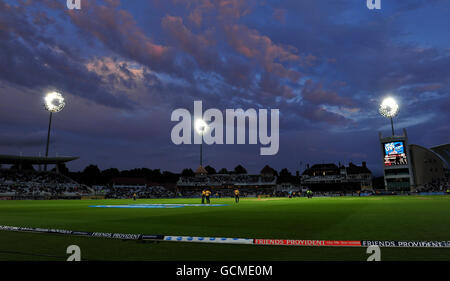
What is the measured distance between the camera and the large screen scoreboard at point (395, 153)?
80.5m

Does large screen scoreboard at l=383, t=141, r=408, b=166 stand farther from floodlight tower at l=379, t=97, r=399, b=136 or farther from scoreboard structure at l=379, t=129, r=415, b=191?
floodlight tower at l=379, t=97, r=399, b=136

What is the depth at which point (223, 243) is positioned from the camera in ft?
23.3

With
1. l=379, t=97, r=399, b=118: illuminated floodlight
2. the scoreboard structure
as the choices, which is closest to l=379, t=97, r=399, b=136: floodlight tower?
l=379, t=97, r=399, b=118: illuminated floodlight

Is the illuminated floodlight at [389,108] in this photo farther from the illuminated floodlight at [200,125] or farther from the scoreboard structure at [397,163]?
the illuminated floodlight at [200,125]

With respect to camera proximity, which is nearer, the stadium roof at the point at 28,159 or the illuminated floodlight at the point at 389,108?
the illuminated floodlight at the point at 389,108

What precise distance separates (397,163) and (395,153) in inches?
116

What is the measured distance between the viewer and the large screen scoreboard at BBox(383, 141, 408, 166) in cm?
8050

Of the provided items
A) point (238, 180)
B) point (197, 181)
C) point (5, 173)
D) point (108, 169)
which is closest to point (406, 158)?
point (238, 180)

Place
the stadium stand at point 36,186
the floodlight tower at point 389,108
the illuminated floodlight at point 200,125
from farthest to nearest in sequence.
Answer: the floodlight tower at point 389,108, the illuminated floodlight at point 200,125, the stadium stand at point 36,186

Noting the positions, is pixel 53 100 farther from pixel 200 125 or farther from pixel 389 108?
pixel 389 108

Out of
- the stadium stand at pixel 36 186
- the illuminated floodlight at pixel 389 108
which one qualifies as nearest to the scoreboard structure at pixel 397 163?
the illuminated floodlight at pixel 389 108

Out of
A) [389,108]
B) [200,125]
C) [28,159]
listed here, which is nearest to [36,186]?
[28,159]

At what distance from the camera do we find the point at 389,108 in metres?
75.4
